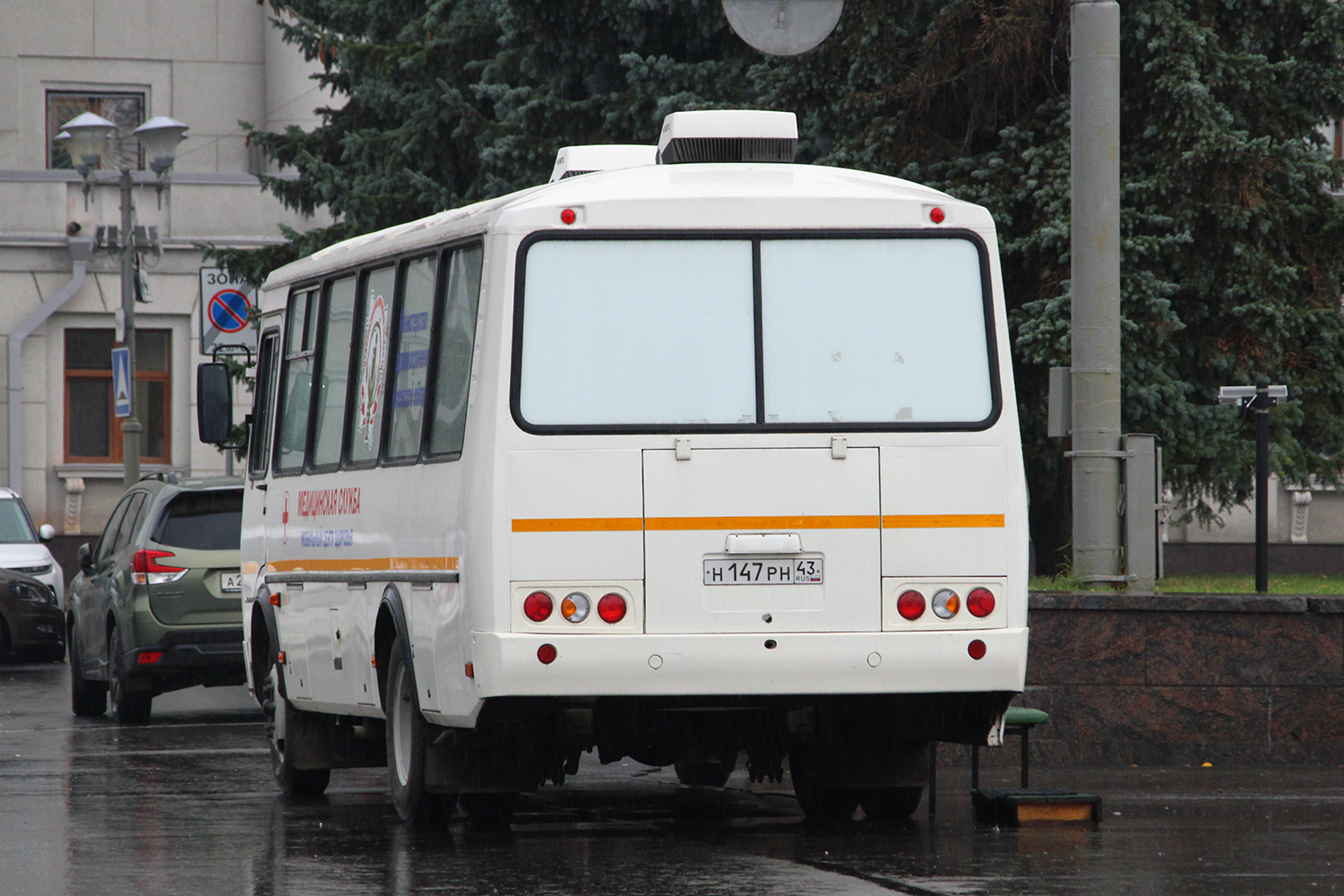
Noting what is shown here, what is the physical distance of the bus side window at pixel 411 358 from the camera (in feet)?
33.6

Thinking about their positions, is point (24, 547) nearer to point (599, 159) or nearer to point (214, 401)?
point (214, 401)

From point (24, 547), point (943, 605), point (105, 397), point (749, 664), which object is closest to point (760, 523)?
point (749, 664)

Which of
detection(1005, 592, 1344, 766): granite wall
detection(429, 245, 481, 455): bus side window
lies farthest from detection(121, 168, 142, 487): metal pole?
detection(429, 245, 481, 455): bus side window

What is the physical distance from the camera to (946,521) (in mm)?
9477

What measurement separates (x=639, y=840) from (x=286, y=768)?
2842 millimetres

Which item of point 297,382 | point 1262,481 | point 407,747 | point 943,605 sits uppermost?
point 297,382

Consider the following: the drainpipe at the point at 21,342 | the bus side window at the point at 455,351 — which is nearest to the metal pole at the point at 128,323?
the drainpipe at the point at 21,342

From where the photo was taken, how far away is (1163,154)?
19094 mm

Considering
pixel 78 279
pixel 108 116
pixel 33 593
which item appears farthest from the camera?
pixel 108 116

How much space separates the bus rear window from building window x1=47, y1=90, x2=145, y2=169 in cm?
2065

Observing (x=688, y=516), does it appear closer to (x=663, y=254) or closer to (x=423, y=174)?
(x=663, y=254)

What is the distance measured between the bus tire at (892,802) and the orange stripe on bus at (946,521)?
1.63 metres

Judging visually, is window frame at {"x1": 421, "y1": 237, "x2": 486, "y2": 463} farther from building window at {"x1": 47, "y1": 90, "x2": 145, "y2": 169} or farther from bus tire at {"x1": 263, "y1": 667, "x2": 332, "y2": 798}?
building window at {"x1": 47, "y1": 90, "x2": 145, "y2": 169}

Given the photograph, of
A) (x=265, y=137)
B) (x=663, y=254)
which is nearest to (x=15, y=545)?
(x=265, y=137)
